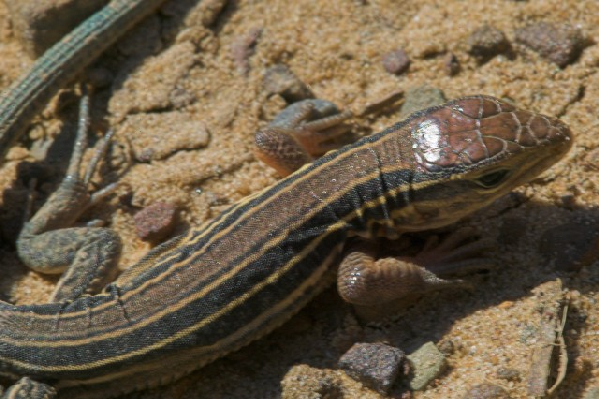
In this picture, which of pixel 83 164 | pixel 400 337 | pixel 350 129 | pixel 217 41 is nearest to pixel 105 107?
pixel 83 164

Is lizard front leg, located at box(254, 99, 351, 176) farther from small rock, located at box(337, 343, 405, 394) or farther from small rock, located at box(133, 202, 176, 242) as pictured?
small rock, located at box(337, 343, 405, 394)

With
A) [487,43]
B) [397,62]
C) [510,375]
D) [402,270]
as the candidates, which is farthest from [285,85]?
[510,375]

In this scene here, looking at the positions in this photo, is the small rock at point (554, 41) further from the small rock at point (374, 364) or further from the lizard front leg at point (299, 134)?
the small rock at point (374, 364)

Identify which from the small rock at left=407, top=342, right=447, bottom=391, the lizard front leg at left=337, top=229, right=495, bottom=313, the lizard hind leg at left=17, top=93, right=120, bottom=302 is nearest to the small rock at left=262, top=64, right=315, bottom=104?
the lizard hind leg at left=17, top=93, right=120, bottom=302

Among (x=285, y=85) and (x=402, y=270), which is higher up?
(x=285, y=85)

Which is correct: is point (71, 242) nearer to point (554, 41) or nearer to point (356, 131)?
point (356, 131)

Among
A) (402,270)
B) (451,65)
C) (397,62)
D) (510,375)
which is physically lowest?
(510,375)
